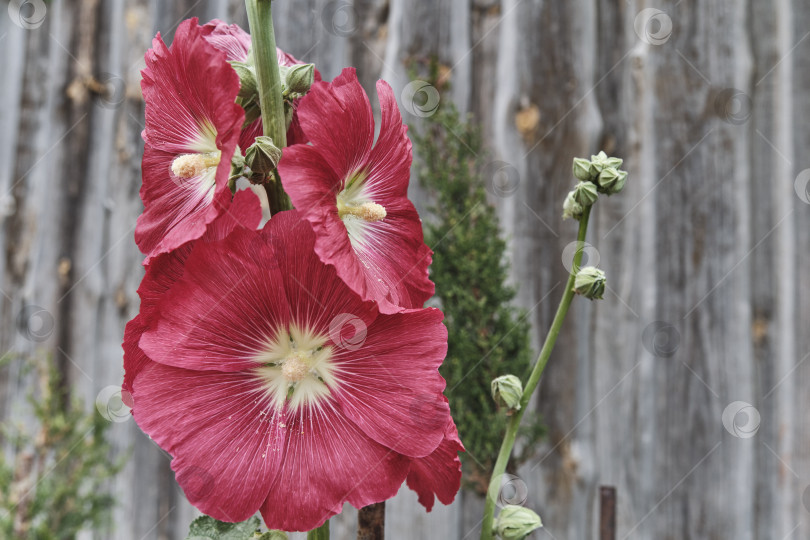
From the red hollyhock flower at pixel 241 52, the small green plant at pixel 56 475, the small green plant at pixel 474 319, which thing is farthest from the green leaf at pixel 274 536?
the small green plant at pixel 56 475

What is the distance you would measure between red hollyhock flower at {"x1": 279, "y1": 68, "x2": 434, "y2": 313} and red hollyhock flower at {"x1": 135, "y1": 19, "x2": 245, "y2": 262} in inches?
A: 1.4

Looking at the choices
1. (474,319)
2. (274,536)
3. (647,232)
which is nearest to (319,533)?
(274,536)

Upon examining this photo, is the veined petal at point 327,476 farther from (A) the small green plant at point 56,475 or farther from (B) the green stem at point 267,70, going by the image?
(A) the small green plant at point 56,475

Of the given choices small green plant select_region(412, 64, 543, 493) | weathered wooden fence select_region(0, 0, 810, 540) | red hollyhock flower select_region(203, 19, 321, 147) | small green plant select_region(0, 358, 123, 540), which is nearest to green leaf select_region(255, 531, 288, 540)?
red hollyhock flower select_region(203, 19, 321, 147)

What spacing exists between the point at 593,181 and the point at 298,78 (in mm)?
202

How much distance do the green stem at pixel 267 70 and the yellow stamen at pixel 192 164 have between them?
56 mm

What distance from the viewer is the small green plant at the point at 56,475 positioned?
115 cm

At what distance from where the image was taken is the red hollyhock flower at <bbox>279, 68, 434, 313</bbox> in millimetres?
312

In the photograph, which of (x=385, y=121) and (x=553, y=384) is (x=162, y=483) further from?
(x=385, y=121)

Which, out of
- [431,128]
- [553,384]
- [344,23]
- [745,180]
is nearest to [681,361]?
[553,384]

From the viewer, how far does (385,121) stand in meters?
0.38

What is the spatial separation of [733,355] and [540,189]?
19.6 inches

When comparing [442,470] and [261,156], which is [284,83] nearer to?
[261,156]

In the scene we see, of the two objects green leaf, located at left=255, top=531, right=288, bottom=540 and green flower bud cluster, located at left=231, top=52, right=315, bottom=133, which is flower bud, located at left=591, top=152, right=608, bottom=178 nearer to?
green flower bud cluster, located at left=231, top=52, right=315, bottom=133
